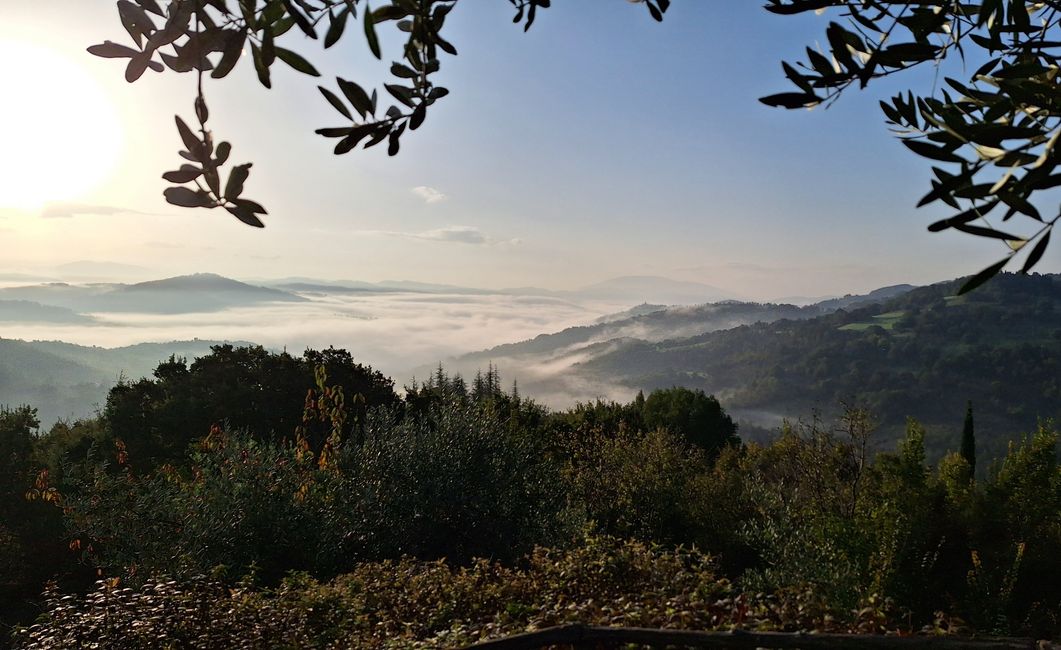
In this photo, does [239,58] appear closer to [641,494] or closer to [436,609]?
[436,609]

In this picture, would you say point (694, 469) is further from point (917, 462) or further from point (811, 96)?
point (811, 96)

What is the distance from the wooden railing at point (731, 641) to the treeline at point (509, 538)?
30.3 inches

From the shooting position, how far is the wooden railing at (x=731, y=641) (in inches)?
207

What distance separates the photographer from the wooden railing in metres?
5.27

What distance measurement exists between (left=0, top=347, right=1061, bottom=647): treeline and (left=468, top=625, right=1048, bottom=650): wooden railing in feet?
2.52

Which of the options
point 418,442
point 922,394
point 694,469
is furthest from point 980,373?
point 418,442

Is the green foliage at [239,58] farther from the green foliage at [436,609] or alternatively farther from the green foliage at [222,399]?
the green foliage at [222,399]

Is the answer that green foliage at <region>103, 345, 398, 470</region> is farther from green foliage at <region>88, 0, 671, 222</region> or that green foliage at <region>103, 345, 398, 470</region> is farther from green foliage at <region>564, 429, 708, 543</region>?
green foliage at <region>88, 0, 671, 222</region>

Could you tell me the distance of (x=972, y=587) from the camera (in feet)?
31.6

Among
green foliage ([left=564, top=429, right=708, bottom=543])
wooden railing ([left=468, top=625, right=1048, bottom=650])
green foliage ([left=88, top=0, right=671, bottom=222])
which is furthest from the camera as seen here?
green foliage ([left=564, top=429, right=708, bottom=543])

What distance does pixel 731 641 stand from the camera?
18.2ft

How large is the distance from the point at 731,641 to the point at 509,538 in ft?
22.1

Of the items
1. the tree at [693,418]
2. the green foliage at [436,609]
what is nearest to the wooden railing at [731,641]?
the green foliage at [436,609]

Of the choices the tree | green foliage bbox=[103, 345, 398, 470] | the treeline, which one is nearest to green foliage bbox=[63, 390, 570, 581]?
the treeline
